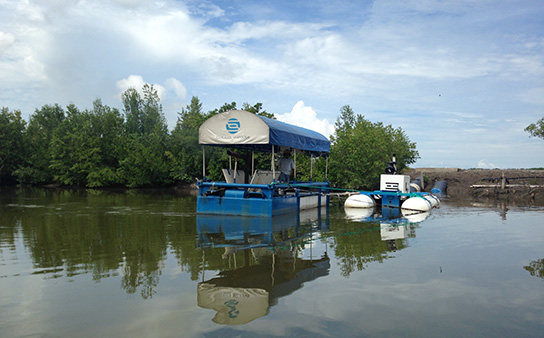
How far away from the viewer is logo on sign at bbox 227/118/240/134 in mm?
16219

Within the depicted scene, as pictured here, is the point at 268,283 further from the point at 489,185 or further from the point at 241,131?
the point at 489,185

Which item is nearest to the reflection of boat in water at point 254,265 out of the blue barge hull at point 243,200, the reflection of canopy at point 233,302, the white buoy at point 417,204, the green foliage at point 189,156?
the reflection of canopy at point 233,302

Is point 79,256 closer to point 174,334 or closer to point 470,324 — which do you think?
point 174,334

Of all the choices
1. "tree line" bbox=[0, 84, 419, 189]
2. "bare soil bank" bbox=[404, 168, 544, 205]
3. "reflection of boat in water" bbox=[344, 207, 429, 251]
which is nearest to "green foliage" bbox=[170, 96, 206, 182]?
"tree line" bbox=[0, 84, 419, 189]

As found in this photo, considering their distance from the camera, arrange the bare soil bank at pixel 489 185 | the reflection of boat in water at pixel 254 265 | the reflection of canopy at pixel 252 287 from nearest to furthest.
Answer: the reflection of canopy at pixel 252 287 < the reflection of boat in water at pixel 254 265 < the bare soil bank at pixel 489 185

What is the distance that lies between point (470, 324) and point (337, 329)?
1.71 m

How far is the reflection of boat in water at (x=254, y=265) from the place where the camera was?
5837 millimetres

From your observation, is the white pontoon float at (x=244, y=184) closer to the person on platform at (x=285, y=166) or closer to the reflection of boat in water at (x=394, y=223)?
the person on platform at (x=285, y=166)

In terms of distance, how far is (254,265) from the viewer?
26.9 ft

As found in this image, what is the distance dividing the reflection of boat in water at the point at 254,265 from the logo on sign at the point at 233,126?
366 centimetres

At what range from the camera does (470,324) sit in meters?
5.16

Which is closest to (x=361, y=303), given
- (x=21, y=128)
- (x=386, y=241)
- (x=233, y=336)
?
(x=233, y=336)

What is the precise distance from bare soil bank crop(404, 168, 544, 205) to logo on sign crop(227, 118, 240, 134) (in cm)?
2285

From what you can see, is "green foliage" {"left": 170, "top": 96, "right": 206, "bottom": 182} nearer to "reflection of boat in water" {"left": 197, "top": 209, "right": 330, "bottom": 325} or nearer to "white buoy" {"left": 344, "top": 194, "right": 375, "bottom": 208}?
"white buoy" {"left": 344, "top": 194, "right": 375, "bottom": 208}
